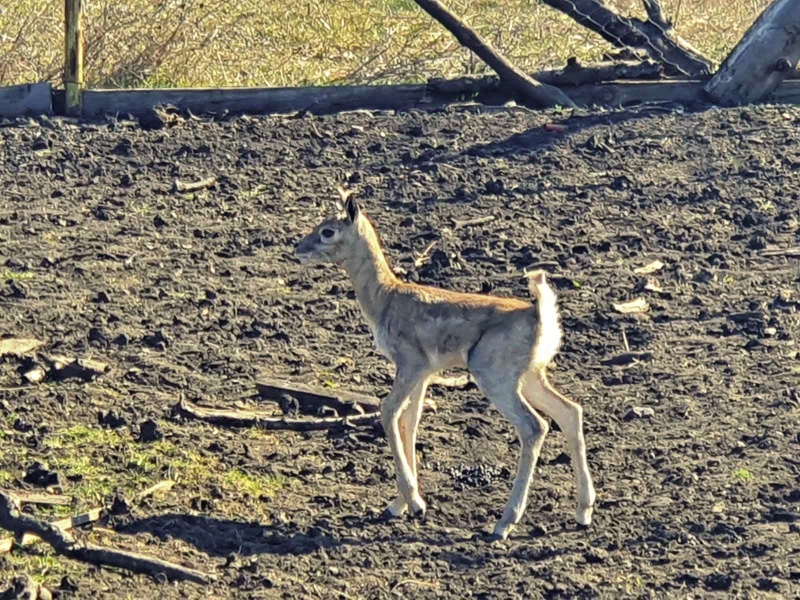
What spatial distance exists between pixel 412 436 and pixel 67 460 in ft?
4.99

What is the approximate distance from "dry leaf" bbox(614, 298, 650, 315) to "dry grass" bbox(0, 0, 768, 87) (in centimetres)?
446

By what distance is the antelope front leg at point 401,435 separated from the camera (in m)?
6.84

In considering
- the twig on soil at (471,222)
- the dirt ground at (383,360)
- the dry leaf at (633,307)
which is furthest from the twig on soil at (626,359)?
the twig on soil at (471,222)

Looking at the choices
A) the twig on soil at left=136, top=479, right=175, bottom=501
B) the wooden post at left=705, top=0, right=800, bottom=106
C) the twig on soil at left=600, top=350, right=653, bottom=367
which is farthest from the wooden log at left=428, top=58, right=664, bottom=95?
the twig on soil at left=136, top=479, right=175, bottom=501

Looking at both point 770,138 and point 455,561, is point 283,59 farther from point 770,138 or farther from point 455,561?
point 455,561

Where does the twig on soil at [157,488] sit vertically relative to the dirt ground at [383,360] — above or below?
below

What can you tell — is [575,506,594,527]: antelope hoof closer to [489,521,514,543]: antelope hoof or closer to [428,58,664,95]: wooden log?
[489,521,514,543]: antelope hoof

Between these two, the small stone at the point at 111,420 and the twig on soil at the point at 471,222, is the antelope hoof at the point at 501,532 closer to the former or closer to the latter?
the small stone at the point at 111,420

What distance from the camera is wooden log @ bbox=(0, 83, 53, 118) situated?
12516 millimetres

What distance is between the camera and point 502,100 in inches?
501

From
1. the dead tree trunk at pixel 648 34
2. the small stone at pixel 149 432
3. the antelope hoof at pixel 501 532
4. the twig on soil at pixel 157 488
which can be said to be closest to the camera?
the antelope hoof at pixel 501 532

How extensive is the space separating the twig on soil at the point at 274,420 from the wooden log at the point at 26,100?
527 cm

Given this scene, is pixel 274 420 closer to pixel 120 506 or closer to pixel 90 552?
pixel 120 506

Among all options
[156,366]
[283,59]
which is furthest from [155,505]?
[283,59]
